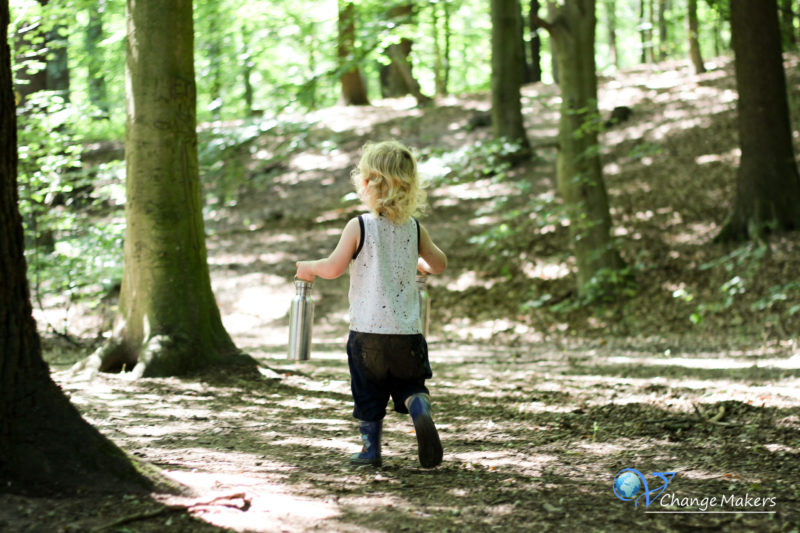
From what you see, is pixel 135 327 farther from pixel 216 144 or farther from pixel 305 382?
pixel 216 144

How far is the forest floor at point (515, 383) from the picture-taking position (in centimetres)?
340

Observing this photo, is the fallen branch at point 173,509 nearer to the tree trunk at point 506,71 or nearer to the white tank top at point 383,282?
the white tank top at point 383,282

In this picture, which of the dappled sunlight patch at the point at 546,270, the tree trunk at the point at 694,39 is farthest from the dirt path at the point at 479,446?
the tree trunk at the point at 694,39

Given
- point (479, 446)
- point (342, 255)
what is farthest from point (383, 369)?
point (479, 446)

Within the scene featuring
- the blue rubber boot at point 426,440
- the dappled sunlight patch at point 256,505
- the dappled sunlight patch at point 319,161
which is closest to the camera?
the dappled sunlight patch at point 256,505

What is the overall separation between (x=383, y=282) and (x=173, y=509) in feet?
5.13

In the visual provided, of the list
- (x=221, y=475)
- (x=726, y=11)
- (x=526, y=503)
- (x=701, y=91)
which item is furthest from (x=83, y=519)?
(x=701, y=91)

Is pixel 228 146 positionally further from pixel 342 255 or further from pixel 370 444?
pixel 370 444

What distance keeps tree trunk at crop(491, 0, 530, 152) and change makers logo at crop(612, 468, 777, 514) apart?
1282cm

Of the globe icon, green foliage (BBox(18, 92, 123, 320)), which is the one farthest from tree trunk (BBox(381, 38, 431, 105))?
the globe icon

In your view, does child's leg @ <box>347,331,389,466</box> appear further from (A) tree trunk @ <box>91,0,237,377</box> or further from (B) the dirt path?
(A) tree trunk @ <box>91,0,237,377</box>

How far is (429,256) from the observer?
4367mm

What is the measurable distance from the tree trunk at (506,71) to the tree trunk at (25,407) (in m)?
13.5

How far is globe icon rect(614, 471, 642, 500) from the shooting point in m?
3.65
